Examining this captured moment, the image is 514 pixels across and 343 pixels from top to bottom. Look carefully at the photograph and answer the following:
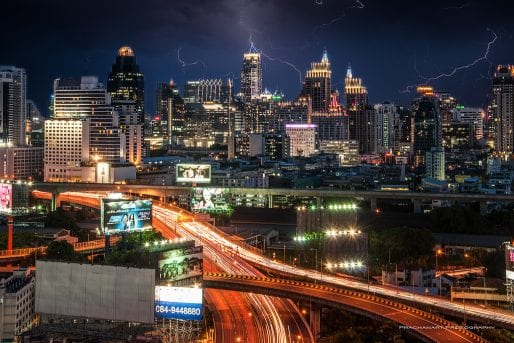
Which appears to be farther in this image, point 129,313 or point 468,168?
point 468,168

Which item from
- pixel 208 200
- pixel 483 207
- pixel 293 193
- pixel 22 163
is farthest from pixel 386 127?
pixel 208 200

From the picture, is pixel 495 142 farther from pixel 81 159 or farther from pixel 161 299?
pixel 161 299

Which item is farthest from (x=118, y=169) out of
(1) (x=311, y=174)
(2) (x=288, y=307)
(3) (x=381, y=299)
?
(3) (x=381, y=299)

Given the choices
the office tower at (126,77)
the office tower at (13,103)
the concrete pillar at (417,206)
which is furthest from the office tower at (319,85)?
the concrete pillar at (417,206)

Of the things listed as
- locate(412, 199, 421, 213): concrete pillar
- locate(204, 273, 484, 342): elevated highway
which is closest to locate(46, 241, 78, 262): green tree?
locate(204, 273, 484, 342): elevated highway

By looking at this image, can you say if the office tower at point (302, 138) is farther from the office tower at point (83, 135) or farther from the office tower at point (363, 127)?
the office tower at point (83, 135)

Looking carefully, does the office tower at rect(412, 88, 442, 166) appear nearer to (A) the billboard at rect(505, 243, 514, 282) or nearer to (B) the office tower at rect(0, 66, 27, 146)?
(B) the office tower at rect(0, 66, 27, 146)

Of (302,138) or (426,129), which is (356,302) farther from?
(302,138)
